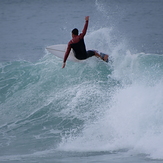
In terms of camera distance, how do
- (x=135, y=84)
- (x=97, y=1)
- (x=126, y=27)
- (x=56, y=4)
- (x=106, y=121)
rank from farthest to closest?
(x=56, y=4) < (x=97, y=1) < (x=126, y=27) < (x=135, y=84) < (x=106, y=121)

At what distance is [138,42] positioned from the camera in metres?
19.7

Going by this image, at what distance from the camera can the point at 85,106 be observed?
10156mm

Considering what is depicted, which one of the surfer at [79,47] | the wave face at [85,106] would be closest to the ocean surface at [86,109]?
the wave face at [85,106]

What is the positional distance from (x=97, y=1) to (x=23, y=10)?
785cm

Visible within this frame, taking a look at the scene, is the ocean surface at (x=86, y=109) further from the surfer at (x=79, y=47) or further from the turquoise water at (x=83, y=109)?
the surfer at (x=79, y=47)

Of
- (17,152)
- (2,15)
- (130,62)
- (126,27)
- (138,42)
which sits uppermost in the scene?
(2,15)

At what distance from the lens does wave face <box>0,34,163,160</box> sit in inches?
325

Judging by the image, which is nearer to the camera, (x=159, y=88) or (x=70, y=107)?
(x=159, y=88)

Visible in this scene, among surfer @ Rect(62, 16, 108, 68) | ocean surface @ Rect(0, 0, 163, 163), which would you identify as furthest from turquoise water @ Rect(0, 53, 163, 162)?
surfer @ Rect(62, 16, 108, 68)

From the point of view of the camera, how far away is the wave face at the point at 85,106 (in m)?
8.25

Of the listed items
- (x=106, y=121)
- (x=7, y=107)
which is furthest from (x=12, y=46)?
(x=106, y=121)

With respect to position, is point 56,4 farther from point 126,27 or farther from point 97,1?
point 126,27

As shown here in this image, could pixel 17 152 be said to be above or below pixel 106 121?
below

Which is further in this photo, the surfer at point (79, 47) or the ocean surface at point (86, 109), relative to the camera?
the surfer at point (79, 47)
